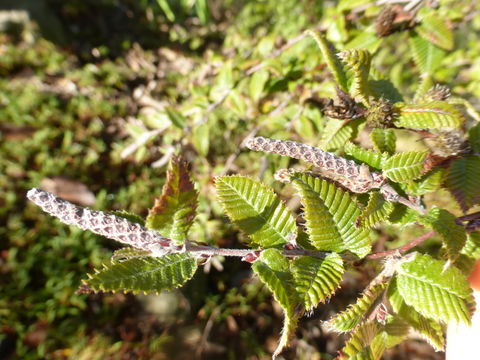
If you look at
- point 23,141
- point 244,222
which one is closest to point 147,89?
point 23,141

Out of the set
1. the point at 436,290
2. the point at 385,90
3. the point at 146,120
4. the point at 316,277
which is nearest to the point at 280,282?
the point at 316,277

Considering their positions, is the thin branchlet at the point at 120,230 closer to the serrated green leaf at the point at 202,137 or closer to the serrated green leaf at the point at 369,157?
the serrated green leaf at the point at 369,157

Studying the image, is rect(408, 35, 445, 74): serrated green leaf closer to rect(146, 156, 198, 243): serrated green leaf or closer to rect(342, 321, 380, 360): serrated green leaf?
rect(342, 321, 380, 360): serrated green leaf

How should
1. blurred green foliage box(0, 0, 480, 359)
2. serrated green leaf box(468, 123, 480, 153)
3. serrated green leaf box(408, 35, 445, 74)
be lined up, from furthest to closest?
blurred green foliage box(0, 0, 480, 359) → serrated green leaf box(408, 35, 445, 74) → serrated green leaf box(468, 123, 480, 153)

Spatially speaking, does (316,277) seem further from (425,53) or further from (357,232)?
(425,53)

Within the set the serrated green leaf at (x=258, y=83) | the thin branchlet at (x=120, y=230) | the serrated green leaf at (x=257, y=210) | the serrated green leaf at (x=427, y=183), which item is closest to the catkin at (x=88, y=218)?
the thin branchlet at (x=120, y=230)

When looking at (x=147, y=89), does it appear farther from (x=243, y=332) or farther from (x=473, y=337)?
(x=473, y=337)

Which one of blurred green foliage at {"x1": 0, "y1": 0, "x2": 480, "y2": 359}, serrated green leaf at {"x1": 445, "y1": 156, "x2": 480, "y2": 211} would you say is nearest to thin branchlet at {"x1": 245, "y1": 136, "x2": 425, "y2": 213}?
serrated green leaf at {"x1": 445, "y1": 156, "x2": 480, "y2": 211}
